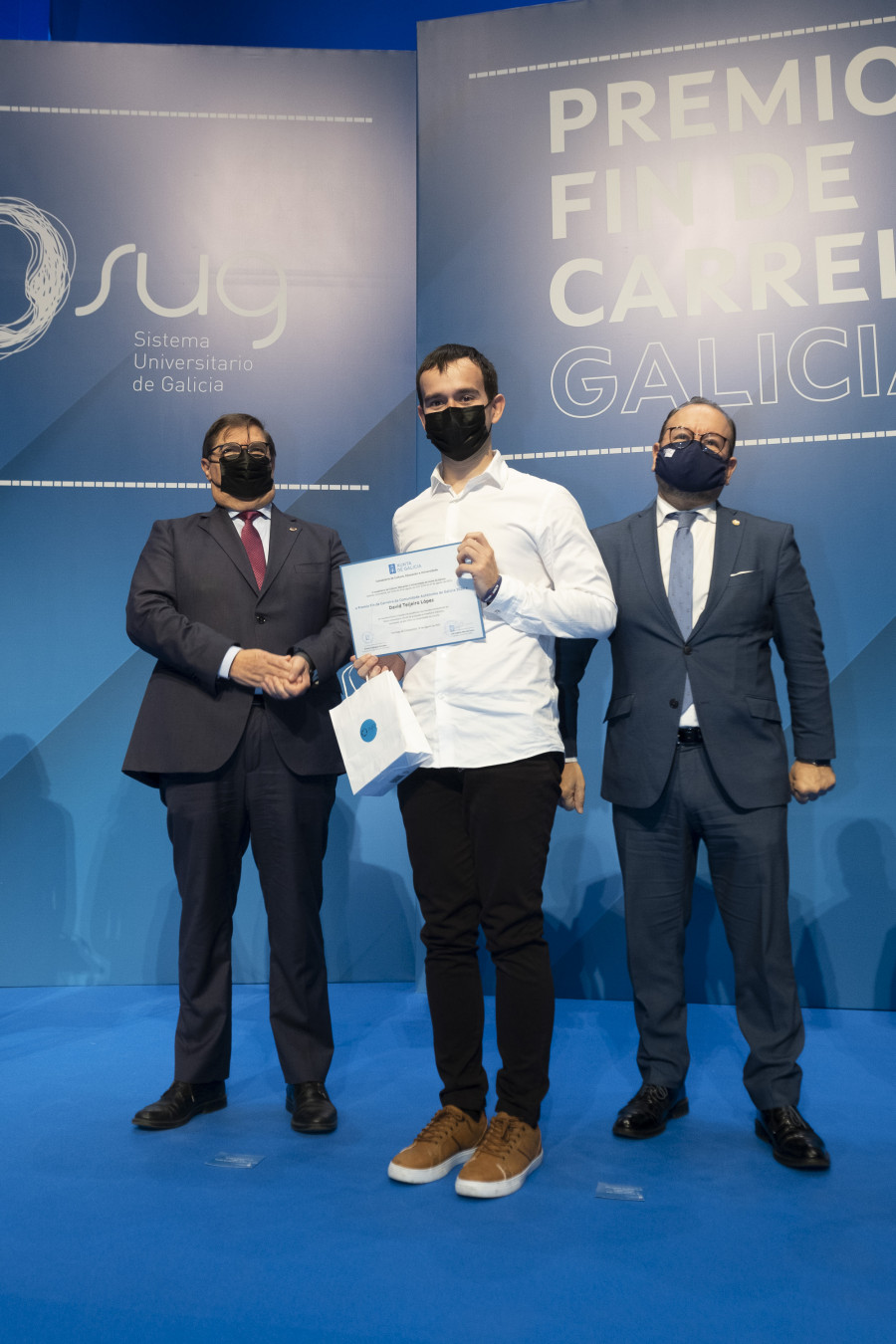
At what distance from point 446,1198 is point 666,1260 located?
465 millimetres

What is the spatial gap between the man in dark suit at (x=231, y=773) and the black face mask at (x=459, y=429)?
618 millimetres

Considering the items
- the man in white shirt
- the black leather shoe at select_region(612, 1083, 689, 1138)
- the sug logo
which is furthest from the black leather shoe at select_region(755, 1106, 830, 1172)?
the sug logo

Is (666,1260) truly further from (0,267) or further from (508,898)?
(0,267)

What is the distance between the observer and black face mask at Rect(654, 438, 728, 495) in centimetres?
252

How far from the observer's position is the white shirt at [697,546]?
2.52 meters

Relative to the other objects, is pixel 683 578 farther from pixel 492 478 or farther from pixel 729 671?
pixel 492 478

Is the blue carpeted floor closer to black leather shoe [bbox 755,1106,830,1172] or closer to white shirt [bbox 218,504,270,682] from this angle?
black leather shoe [bbox 755,1106,830,1172]

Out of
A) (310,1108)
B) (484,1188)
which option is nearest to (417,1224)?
(484,1188)

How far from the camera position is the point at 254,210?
13.6 ft

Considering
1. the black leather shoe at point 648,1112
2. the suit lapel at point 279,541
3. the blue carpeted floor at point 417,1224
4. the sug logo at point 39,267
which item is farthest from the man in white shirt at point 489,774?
the sug logo at point 39,267

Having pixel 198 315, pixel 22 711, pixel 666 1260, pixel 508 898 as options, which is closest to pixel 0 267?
pixel 198 315

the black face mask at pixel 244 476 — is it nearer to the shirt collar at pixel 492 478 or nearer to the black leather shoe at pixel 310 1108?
the shirt collar at pixel 492 478

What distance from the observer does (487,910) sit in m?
2.20

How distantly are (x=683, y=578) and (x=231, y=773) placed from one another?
1236 mm
